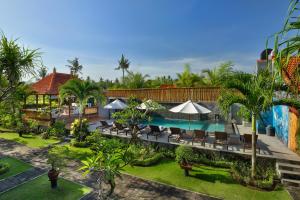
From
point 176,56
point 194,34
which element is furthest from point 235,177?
point 176,56

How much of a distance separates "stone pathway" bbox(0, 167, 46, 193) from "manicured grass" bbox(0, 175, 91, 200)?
16.6 inches

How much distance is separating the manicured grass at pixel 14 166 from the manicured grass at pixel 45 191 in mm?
1721

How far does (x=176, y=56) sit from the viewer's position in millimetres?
37656

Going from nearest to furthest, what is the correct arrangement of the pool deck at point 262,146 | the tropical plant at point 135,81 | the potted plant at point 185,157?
the potted plant at point 185,157 < the pool deck at point 262,146 < the tropical plant at point 135,81

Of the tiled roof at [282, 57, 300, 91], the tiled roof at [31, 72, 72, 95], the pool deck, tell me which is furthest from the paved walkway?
the tiled roof at [31, 72, 72, 95]

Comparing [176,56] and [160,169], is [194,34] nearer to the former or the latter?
[176,56]

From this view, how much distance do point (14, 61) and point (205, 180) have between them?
1118cm

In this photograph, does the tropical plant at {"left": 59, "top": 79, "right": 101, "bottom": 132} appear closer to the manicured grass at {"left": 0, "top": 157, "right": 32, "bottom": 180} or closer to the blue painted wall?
the manicured grass at {"left": 0, "top": 157, "right": 32, "bottom": 180}

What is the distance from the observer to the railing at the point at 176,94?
18.4 metres

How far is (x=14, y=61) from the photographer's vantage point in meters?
9.44

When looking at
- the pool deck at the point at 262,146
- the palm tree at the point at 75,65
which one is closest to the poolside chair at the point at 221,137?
the pool deck at the point at 262,146

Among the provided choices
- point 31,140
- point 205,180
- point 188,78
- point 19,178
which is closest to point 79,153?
point 19,178

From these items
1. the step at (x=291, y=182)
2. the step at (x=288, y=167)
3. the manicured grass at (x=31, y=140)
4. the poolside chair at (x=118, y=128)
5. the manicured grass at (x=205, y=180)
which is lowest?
the manicured grass at (x=205, y=180)

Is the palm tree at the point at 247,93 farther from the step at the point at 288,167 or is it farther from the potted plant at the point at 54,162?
the potted plant at the point at 54,162
